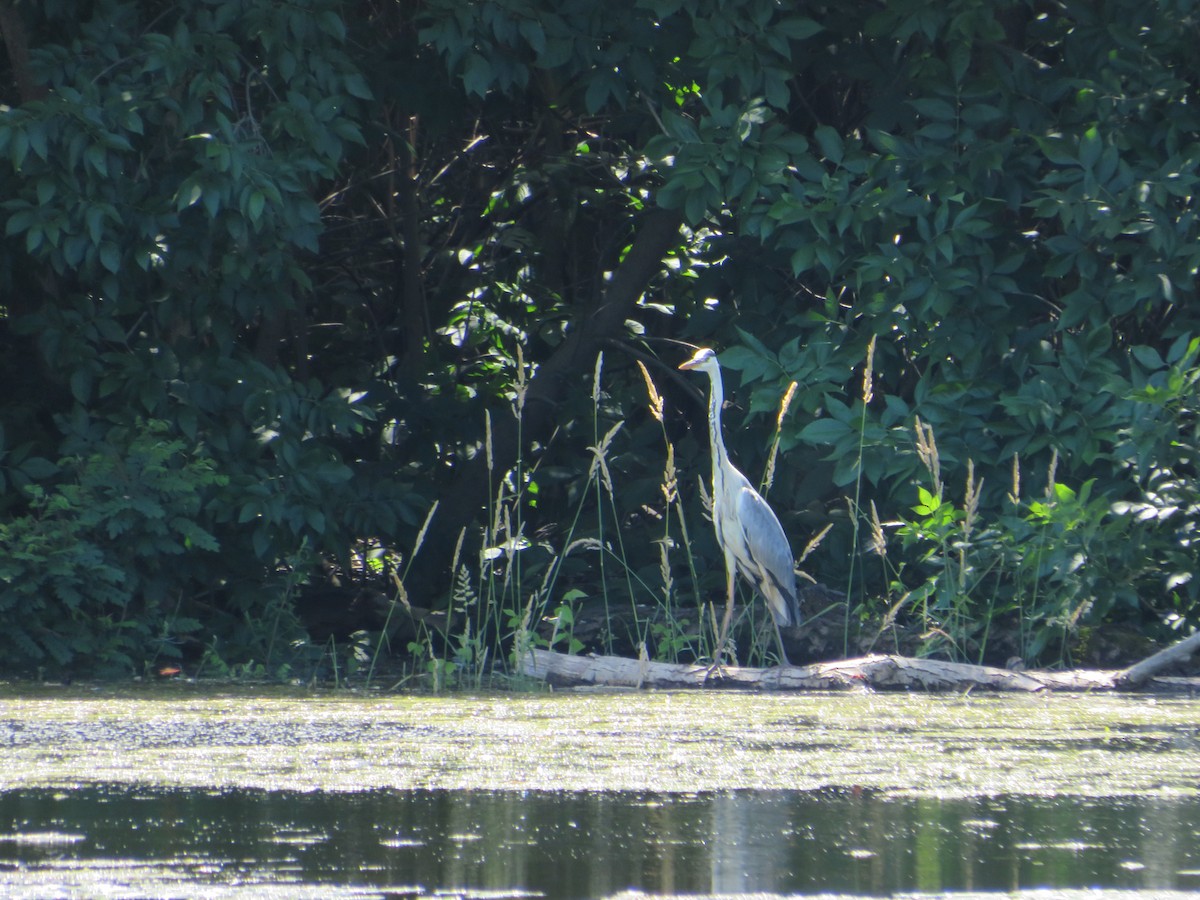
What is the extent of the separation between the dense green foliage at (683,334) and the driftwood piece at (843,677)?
326 millimetres

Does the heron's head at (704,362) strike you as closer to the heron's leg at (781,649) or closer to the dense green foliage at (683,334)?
the dense green foliage at (683,334)

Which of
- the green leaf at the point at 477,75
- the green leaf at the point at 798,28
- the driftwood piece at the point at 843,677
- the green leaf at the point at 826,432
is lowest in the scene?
the driftwood piece at the point at 843,677

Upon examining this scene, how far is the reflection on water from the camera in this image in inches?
92.2

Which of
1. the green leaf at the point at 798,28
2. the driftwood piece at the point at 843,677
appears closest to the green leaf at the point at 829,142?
the green leaf at the point at 798,28

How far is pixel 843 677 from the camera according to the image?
5094mm

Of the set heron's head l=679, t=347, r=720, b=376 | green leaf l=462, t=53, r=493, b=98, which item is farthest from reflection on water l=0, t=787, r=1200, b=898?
green leaf l=462, t=53, r=493, b=98

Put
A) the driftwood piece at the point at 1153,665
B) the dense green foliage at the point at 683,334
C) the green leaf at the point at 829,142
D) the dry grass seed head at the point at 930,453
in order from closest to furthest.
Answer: the driftwood piece at the point at 1153,665 → the dry grass seed head at the point at 930,453 → the dense green foliage at the point at 683,334 → the green leaf at the point at 829,142

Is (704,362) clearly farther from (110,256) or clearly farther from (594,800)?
(594,800)

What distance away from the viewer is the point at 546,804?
9.68ft

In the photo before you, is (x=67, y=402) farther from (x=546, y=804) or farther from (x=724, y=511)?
(x=546, y=804)

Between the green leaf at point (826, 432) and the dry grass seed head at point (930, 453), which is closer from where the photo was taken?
the dry grass seed head at point (930, 453)

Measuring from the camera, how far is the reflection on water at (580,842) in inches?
92.2

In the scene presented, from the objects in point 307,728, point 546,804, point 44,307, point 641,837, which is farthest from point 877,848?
point 44,307

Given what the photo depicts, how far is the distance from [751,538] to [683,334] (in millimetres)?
1521
